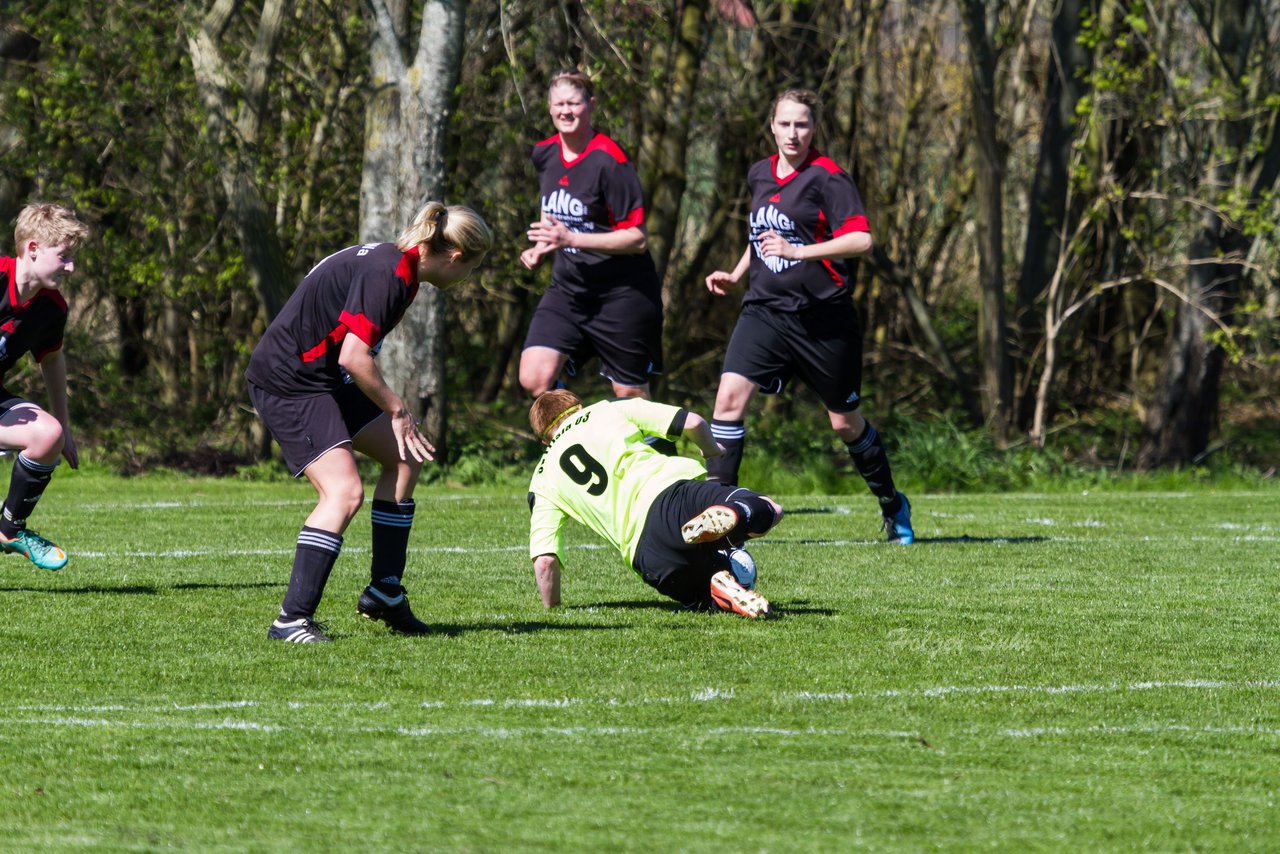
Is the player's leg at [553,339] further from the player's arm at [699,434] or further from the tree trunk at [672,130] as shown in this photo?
the tree trunk at [672,130]

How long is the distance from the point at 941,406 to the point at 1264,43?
15.8 feet

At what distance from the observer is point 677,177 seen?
17.1 meters

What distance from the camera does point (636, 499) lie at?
6.66m

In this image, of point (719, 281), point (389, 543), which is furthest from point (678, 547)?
point (719, 281)

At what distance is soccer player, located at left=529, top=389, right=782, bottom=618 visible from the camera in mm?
6539

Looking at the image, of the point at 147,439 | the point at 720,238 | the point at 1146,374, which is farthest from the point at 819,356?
the point at 1146,374

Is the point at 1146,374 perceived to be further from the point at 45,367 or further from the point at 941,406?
the point at 45,367

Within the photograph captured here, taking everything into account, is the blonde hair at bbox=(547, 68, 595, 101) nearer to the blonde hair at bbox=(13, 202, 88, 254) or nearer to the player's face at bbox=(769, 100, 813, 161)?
the player's face at bbox=(769, 100, 813, 161)

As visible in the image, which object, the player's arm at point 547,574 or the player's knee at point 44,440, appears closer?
the player's arm at point 547,574

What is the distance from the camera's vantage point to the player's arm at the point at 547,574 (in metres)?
6.52

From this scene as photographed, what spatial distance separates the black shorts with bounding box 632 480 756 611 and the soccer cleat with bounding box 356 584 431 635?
886 millimetres

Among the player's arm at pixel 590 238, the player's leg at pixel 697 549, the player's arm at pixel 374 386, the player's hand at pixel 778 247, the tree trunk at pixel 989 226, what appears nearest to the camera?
the player's arm at pixel 374 386

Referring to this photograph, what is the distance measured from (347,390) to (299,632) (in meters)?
0.86

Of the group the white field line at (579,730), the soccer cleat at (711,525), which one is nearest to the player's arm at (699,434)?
the soccer cleat at (711,525)
